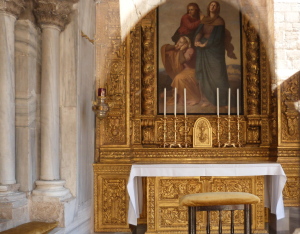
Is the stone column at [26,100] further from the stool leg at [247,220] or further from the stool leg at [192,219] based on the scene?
the stool leg at [247,220]

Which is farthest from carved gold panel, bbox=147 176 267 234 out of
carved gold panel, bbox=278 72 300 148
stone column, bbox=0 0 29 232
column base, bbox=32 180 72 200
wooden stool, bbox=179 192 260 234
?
wooden stool, bbox=179 192 260 234

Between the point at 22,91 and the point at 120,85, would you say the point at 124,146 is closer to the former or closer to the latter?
the point at 120,85

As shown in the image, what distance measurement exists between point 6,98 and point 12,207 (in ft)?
4.00

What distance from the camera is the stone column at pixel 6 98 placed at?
465 centimetres

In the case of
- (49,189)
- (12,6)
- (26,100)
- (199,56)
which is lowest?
(49,189)

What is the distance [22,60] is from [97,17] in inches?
74.7

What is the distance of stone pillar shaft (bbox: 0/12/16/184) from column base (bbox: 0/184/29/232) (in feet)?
0.37

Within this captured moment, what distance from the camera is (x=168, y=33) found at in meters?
6.81

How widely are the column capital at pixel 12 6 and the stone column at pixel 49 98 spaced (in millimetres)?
265

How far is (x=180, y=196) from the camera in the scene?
19.4ft

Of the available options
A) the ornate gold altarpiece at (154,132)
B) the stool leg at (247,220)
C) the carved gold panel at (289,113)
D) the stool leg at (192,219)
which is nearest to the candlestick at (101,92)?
the ornate gold altarpiece at (154,132)

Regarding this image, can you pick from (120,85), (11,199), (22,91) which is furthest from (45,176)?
(120,85)

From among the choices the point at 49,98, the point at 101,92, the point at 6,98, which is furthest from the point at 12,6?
the point at 101,92

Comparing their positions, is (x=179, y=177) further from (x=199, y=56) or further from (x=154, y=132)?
(x=199, y=56)
